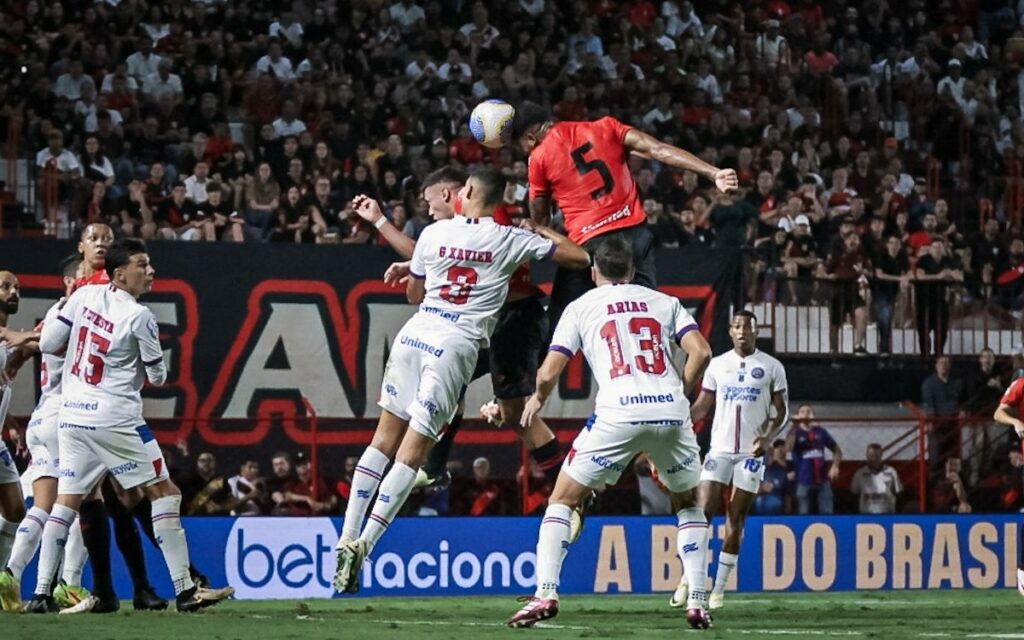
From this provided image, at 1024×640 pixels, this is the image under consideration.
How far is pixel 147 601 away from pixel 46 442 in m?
1.47

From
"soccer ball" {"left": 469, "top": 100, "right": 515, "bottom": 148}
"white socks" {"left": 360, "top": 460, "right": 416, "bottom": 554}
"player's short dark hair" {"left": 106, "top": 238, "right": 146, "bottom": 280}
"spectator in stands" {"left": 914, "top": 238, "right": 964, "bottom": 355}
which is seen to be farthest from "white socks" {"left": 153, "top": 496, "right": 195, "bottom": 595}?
"spectator in stands" {"left": 914, "top": 238, "right": 964, "bottom": 355}

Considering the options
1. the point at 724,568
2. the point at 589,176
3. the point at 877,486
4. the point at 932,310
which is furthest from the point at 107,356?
the point at 932,310

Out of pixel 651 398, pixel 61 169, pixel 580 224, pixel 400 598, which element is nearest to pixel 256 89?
pixel 61 169

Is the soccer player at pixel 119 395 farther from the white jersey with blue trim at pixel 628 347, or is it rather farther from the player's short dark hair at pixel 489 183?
the white jersey with blue trim at pixel 628 347

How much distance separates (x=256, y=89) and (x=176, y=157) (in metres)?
2.07

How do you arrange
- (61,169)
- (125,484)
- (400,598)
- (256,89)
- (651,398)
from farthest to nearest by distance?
(256,89) < (61,169) < (400,598) < (125,484) < (651,398)

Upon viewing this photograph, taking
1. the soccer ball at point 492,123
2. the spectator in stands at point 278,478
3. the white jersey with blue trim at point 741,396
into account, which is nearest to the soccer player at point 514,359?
the soccer ball at point 492,123

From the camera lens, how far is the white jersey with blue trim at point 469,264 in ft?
36.4

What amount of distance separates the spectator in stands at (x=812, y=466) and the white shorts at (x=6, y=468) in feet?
31.9

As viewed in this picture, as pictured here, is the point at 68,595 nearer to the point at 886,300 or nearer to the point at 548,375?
the point at 548,375

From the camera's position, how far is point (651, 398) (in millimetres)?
10133

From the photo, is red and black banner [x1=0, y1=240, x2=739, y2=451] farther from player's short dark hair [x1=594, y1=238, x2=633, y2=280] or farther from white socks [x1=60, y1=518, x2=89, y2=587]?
player's short dark hair [x1=594, y1=238, x2=633, y2=280]

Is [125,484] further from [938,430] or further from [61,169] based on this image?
[938,430]

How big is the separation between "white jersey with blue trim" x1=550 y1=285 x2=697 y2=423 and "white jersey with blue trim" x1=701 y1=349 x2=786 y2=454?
5.75 meters
